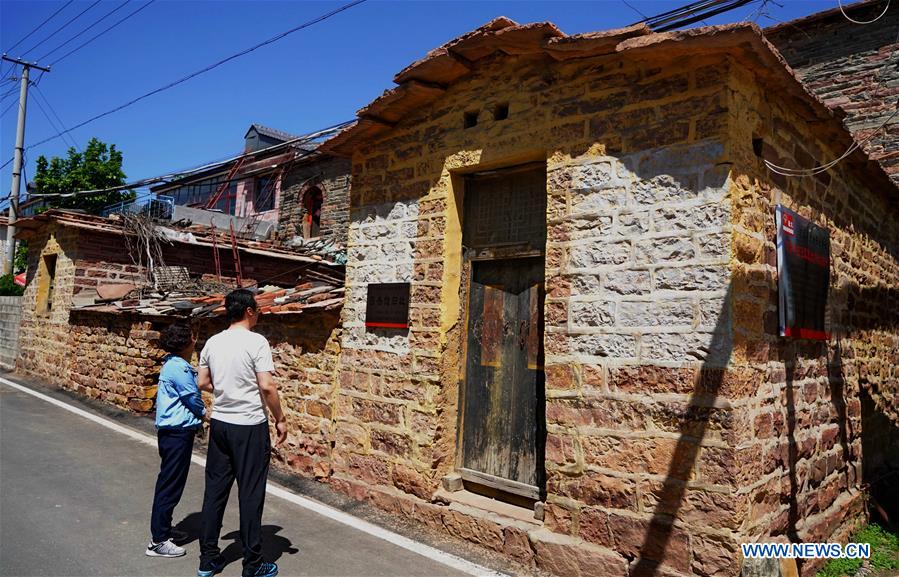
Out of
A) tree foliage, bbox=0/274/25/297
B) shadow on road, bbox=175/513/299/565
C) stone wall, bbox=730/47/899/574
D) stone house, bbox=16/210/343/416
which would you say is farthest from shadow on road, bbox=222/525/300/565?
tree foliage, bbox=0/274/25/297

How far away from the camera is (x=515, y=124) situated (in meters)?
4.98

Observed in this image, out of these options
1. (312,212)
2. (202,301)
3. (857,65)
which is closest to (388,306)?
(202,301)

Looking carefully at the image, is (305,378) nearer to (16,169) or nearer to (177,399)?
(177,399)

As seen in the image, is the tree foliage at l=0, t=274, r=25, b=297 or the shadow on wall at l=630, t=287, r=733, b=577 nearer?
the shadow on wall at l=630, t=287, r=733, b=577

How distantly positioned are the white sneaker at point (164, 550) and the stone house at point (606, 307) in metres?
1.80

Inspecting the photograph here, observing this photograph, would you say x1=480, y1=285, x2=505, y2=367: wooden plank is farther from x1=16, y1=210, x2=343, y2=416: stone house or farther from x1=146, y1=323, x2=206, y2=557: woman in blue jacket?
x1=146, y1=323, x2=206, y2=557: woman in blue jacket

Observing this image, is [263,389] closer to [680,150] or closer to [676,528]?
[676,528]

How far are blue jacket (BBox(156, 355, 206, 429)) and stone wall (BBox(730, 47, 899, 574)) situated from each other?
12.0ft

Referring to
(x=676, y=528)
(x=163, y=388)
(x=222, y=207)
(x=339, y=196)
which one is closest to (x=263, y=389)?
(x=163, y=388)

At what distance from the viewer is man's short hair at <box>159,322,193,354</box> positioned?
14.3 feet

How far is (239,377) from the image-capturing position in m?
3.82

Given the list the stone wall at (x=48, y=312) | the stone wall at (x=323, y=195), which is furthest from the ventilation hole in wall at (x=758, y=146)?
the stone wall at (x=323, y=195)

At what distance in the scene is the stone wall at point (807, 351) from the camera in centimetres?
386

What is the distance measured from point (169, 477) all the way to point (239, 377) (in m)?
1.07
